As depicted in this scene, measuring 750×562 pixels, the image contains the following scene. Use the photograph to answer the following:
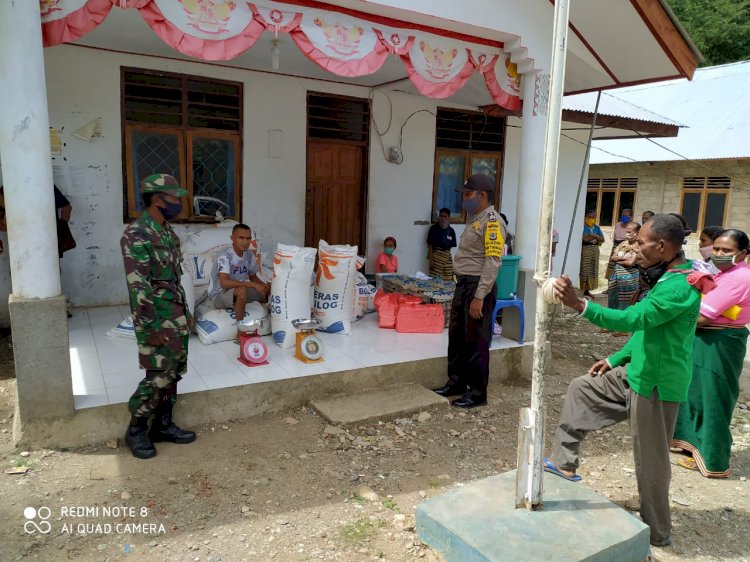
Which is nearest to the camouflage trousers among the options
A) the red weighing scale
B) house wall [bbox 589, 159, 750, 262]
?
the red weighing scale

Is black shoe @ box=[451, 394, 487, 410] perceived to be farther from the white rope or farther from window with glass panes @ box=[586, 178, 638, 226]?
window with glass panes @ box=[586, 178, 638, 226]

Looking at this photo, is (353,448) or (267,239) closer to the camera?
(353,448)

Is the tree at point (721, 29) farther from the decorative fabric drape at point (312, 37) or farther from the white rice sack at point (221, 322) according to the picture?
the white rice sack at point (221, 322)

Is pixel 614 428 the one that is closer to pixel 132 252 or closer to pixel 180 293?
pixel 180 293

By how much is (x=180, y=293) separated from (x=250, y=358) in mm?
1153

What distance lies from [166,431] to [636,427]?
9.86 feet

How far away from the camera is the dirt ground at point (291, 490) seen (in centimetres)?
290

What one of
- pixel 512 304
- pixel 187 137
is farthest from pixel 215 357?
pixel 187 137

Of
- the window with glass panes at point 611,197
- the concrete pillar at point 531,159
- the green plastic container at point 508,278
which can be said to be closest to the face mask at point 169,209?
the green plastic container at point 508,278

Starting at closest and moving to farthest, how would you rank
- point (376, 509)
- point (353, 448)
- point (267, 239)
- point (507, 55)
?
point (376, 509) < point (353, 448) < point (507, 55) < point (267, 239)

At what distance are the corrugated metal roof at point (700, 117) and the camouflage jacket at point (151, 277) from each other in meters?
12.3

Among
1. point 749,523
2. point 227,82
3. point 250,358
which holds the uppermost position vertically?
point 227,82

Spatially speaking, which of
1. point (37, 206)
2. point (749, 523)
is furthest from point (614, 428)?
point (37, 206)

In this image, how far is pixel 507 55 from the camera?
5492 millimetres
